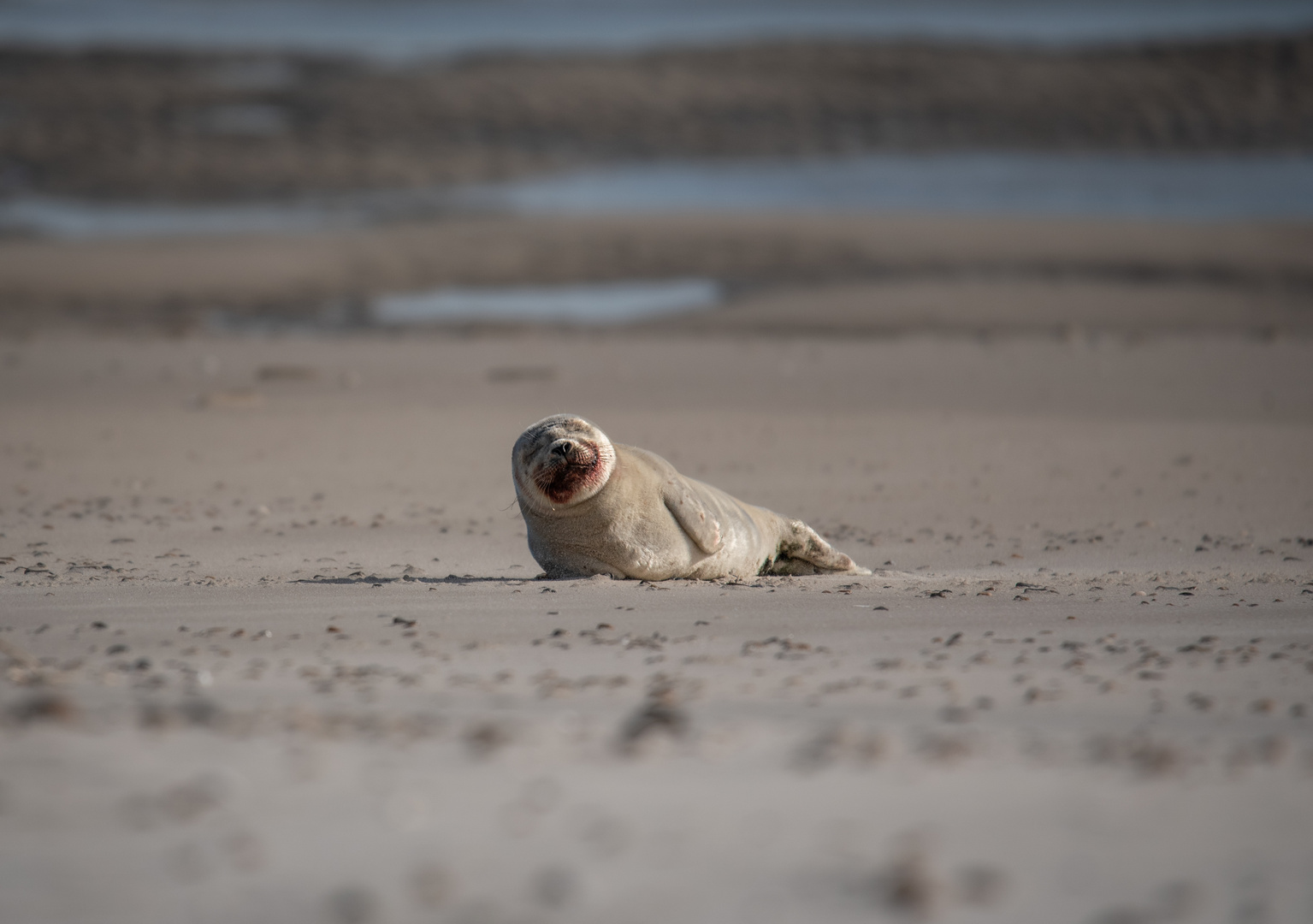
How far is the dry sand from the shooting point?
2635 millimetres

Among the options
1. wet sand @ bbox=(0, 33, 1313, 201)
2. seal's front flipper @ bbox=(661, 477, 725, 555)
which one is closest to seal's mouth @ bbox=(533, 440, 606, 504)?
seal's front flipper @ bbox=(661, 477, 725, 555)

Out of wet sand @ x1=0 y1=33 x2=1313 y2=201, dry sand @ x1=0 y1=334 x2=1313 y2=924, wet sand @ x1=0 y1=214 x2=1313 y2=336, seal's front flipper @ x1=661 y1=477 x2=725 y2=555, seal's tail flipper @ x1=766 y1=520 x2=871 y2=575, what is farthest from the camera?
wet sand @ x1=0 y1=33 x2=1313 y2=201

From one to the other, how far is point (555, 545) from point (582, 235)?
1634 centimetres

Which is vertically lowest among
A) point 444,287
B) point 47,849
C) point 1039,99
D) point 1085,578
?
point 1085,578

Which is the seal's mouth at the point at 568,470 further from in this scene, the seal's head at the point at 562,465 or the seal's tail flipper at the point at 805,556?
the seal's tail flipper at the point at 805,556

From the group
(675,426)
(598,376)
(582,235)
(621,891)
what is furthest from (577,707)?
(582,235)

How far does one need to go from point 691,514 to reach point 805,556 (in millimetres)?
997

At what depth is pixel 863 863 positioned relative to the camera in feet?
8.81

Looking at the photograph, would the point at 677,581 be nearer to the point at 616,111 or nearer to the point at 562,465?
the point at 562,465

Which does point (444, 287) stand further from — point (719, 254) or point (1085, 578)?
point (1085, 578)

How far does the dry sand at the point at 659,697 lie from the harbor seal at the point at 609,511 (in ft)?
0.83

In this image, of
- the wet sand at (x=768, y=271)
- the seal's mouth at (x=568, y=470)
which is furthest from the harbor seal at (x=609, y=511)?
the wet sand at (x=768, y=271)

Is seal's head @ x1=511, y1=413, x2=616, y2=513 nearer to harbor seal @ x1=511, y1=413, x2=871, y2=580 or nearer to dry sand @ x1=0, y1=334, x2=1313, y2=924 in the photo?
harbor seal @ x1=511, y1=413, x2=871, y2=580

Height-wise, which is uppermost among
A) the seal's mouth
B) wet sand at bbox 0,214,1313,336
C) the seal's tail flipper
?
wet sand at bbox 0,214,1313,336
